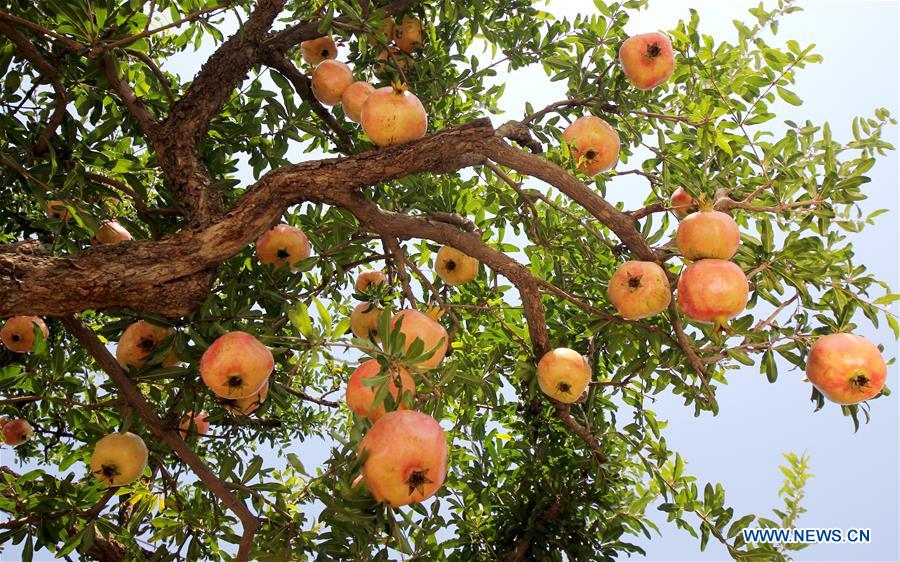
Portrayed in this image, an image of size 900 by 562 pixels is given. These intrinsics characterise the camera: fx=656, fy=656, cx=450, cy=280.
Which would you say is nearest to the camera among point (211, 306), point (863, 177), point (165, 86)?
point (863, 177)

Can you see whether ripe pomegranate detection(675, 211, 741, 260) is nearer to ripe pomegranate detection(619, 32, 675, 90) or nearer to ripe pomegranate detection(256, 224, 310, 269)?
ripe pomegranate detection(619, 32, 675, 90)

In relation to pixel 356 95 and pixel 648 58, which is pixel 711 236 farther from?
pixel 356 95

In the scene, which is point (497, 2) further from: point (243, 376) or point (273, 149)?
point (243, 376)

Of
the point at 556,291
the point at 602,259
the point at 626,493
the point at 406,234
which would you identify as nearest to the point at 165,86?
the point at 406,234

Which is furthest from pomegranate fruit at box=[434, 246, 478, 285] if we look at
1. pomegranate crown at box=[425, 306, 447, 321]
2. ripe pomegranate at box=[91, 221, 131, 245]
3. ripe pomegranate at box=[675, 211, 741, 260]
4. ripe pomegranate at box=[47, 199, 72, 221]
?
ripe pomegranate at box=[47, 199, 72, 221]

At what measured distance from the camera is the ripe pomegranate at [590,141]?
2951 mm

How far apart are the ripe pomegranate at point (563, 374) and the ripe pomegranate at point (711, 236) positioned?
1.94ft

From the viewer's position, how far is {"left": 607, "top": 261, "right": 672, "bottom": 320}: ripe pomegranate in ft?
7.77

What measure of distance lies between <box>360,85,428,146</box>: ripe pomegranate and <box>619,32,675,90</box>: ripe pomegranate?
0.98m

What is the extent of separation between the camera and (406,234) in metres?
2.61

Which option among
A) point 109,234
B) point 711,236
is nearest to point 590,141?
point 711,236

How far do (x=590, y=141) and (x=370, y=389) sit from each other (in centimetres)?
161

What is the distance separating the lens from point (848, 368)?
7.51ft

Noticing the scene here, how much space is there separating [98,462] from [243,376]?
0.94 metres
